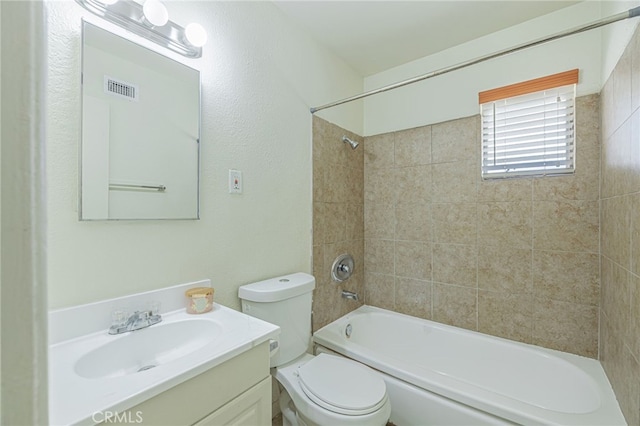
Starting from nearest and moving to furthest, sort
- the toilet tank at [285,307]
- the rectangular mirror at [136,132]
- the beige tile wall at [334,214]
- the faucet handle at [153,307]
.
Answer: the rectangular mirror at [136,132] < the faucet handle at [153,307] < the toilet tank at [285,307] < the beige tile wall at [334,214]

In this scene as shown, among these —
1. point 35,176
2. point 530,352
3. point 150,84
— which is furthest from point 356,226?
point 35,176

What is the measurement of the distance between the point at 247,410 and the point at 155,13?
1446 mm

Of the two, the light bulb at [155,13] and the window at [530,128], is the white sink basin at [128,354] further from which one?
the window at [530,128]

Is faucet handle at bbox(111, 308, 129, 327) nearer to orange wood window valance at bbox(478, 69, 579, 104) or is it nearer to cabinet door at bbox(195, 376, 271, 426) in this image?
cabinet door at bbox(195, 376, 271, 426)

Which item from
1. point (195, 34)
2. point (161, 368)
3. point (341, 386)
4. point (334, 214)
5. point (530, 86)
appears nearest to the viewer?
point (161, 368)

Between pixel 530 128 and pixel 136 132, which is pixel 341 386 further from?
pixel 530 128

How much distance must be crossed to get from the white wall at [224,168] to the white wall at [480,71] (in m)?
0.50

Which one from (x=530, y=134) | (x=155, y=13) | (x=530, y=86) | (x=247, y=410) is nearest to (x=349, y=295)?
(x=247, y=410)

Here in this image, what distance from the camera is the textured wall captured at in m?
1.60

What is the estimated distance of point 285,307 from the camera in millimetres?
1404

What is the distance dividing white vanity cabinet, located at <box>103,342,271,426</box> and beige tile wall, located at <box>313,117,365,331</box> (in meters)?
0.97

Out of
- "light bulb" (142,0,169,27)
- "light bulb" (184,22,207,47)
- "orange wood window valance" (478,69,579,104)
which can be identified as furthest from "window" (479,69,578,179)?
"light bulb" (142,0,169,27)

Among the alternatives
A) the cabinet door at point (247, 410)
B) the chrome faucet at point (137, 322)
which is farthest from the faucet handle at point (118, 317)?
the cabinet door at point (247, 410)

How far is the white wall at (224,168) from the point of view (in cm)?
90
